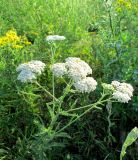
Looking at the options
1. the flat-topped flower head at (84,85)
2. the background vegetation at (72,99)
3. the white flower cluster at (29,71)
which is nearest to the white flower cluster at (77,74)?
the flat-topped flower head at (84,85)

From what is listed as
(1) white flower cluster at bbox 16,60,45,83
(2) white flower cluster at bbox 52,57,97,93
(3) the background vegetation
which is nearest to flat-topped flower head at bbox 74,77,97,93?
(2) white flower cluster at bbox 52,57,97,93

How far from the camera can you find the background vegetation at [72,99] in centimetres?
328

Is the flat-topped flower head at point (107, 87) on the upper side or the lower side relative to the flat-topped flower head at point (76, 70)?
lower

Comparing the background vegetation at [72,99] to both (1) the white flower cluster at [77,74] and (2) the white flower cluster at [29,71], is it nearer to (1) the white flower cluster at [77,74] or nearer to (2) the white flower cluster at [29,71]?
(2) the white flower cluster at [29,71]

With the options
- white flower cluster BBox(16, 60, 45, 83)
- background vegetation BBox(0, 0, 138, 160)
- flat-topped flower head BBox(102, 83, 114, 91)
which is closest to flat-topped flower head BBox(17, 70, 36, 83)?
white flower cluster BBox(16, 60, 45, 83)

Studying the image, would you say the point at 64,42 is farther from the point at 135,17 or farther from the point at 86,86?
the point at 86,86

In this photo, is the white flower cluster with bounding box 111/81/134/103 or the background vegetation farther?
the background vegetation

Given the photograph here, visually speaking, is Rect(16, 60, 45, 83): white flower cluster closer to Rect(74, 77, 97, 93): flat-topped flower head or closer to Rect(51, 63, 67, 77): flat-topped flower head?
Rect(51, 63, 67, 77): flat-topped flower head

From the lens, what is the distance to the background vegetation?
3.28m

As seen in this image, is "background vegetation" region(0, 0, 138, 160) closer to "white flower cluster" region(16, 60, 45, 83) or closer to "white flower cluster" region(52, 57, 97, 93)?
"white flower cluster" region(16, 60, 45, 83)

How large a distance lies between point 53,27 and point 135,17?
34.8 inches

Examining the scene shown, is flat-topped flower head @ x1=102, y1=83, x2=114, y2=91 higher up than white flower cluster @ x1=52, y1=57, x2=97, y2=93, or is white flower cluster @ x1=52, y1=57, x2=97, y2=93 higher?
white flower cluster @ x1=52, y1=57, x2=97, y2=93

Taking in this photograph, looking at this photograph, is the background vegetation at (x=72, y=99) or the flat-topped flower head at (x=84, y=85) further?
the background vegetation at (x=72, y=99)

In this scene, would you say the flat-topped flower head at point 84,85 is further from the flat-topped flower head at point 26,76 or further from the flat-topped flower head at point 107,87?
the flat-topped flower head at point 26,76
